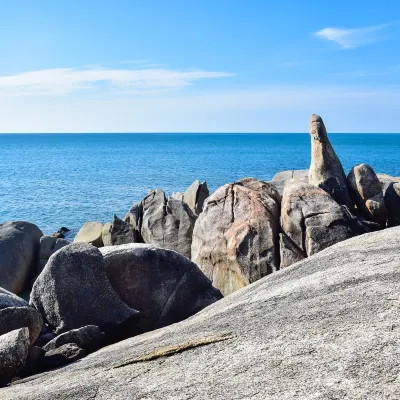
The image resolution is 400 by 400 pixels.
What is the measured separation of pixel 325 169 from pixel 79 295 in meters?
11.6

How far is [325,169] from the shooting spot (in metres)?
22.1

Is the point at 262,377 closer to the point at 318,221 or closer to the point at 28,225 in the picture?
the point at 318,221

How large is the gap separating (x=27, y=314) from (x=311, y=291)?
5.94 metres

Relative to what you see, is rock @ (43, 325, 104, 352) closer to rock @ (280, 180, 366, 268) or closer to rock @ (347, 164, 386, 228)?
rock @ (280, 180, 366, 268)

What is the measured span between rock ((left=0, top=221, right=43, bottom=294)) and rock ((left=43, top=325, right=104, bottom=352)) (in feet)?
35.1

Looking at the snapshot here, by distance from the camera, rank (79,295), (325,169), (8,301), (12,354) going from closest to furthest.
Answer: (12,354) → (8,301) → (79,295) → (325,169)

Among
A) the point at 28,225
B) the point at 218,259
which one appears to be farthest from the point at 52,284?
the point at 28,225

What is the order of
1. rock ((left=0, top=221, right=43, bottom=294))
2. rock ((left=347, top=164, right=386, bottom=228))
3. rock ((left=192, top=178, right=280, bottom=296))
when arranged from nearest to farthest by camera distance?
rock ((left=192, top=178, right=280, bottom=296))
rock ((left=347, top=164, right=386, bottom=228))
rock ((left=0, top=221, right=43, bottom=294))

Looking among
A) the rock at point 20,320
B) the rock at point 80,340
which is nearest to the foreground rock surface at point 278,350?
the rock at point 80,340

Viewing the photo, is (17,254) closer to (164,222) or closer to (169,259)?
(164,222)

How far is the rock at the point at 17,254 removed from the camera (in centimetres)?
2277

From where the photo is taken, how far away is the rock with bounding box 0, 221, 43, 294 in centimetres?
2277

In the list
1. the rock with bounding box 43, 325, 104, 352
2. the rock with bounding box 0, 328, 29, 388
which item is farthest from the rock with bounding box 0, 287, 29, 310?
the rock with bounding box 0, 328, 29, 388

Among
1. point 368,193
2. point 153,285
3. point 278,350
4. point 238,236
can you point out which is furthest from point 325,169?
point 278,350
